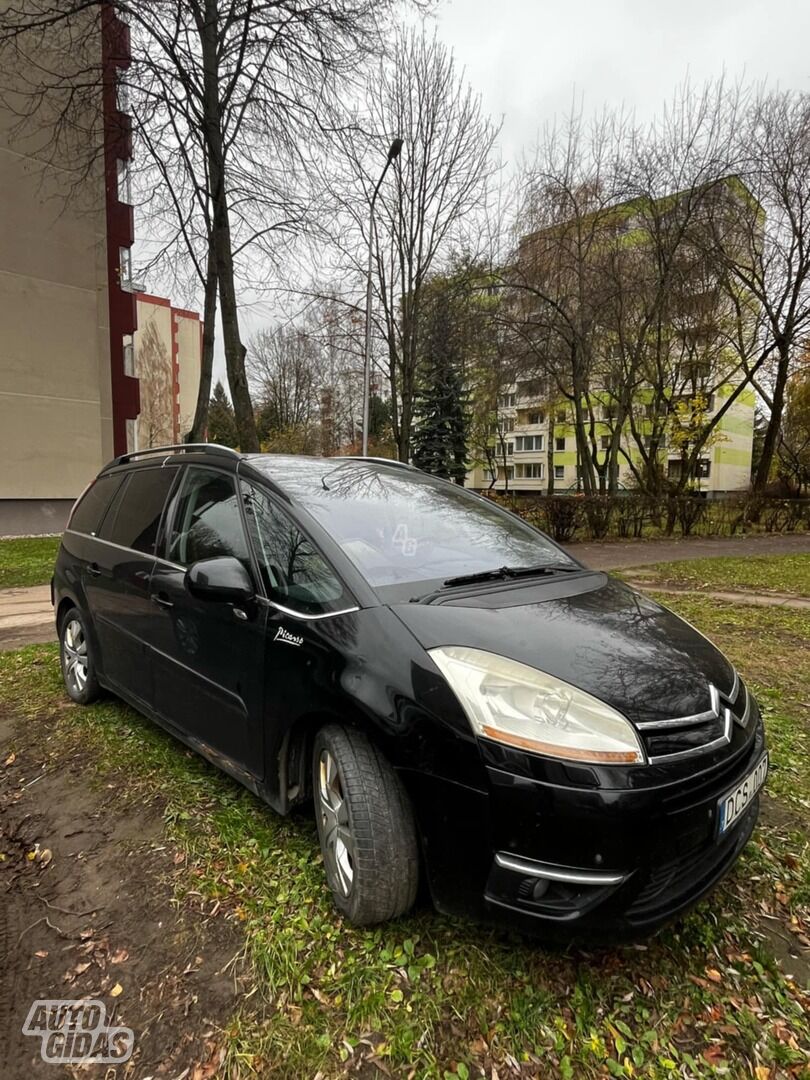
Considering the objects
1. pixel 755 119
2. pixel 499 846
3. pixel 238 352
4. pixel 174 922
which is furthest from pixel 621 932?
pixel 755 119

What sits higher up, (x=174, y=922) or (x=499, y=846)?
(x=499, y=846)

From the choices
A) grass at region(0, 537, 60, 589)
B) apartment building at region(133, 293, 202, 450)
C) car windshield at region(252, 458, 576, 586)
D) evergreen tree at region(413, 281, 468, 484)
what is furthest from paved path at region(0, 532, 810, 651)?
apartment building at region(133, 293, 202, 450)

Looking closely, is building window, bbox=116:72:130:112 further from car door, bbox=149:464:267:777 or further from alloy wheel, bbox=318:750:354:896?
alloy wheel, bbox=318:750:354:896

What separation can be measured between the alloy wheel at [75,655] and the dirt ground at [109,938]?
121 centimetres

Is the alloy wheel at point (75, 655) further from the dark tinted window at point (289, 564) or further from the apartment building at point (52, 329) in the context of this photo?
the apartment building at point (52, 329)

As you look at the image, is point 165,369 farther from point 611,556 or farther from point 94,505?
point 94,505

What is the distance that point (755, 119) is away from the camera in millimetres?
16031

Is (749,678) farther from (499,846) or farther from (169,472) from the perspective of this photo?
(169,472)

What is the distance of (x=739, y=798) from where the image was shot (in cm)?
193

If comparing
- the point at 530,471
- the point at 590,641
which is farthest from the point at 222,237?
the point at 530,471

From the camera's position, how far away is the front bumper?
1651mm

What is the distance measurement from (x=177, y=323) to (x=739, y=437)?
1877 inches

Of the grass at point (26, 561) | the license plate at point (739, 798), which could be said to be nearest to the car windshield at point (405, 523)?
the license plate at point (739, 798)

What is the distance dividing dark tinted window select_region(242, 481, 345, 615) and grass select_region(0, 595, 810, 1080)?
1059 millimetres
